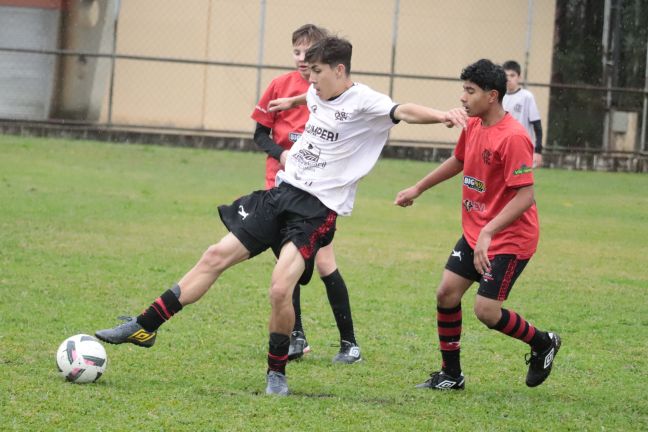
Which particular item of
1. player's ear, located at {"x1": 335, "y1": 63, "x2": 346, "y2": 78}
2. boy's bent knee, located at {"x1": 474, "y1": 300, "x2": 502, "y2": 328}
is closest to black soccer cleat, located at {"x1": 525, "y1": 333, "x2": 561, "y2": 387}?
boy's bent knee, located at {"x1": 474, "y1": 300, "x2": 502, "y2": 328}

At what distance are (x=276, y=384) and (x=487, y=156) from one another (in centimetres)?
157

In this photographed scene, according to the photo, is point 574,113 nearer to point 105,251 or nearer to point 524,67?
point 524,67

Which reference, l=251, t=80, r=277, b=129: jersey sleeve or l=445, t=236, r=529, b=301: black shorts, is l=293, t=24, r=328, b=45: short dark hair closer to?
l=251, t=80, r=277, b=129: jersey sleeve

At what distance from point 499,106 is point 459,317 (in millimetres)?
1161

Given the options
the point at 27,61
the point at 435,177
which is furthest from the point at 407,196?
the point at 27,61

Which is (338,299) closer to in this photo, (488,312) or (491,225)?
(488,312)

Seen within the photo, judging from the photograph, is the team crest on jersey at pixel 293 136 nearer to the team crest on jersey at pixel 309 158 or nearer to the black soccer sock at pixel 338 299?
the black soccer sock at pixel 338 299

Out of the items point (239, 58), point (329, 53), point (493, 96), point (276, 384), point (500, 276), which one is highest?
point (239, 58)

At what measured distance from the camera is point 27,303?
24.3 feet

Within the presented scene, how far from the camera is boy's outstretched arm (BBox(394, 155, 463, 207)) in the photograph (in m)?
6.10

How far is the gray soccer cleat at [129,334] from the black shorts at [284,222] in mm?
685

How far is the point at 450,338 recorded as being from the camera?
5.97 meters

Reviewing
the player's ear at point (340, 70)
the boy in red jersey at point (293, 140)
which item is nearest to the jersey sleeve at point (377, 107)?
the player's ear at point (340, 70)

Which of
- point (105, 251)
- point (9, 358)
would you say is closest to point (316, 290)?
point (105, 251)
